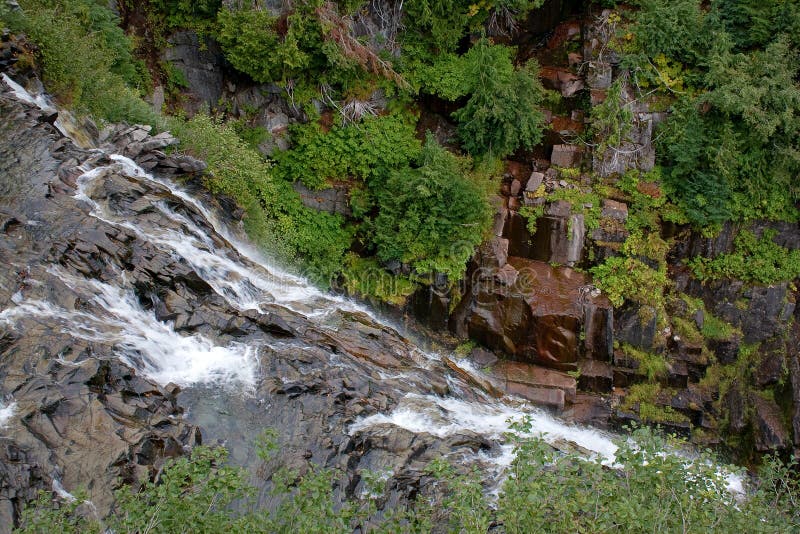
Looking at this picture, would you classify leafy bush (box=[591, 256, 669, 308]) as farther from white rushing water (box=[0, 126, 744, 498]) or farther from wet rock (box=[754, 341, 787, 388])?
white rushing water (box=[0, 126, 744, 498])

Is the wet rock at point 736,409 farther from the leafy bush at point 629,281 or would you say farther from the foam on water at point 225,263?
the foam on water at point 225,263

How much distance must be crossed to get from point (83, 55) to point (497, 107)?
888 centimetres

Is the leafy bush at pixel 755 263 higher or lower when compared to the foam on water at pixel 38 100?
lower

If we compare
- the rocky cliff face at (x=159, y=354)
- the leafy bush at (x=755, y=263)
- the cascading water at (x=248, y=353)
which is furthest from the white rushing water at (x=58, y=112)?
the leafy bush at (x=755, y=263)

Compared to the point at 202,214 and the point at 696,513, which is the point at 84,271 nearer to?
the point at 202,214

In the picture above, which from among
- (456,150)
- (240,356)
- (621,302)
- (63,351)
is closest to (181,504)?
(63,351)

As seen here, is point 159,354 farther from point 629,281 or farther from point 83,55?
point 629,281

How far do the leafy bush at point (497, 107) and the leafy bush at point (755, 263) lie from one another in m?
5.24

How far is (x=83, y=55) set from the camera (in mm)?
11258

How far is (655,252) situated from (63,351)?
12.0 m

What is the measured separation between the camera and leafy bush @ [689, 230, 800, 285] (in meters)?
13.4

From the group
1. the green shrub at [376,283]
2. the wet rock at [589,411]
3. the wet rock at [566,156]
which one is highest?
the wet rock at [566,156]

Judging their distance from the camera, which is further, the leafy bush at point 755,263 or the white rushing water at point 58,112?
the leafy bush at point 755,263

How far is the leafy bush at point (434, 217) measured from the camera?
12750 millimetres
